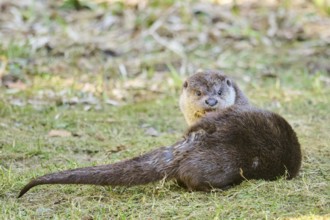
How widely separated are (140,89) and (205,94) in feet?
6.25

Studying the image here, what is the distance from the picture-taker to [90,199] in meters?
3.81

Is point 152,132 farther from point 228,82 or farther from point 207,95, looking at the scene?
point 228,82

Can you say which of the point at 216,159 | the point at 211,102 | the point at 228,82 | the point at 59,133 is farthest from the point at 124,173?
the point at 59,133

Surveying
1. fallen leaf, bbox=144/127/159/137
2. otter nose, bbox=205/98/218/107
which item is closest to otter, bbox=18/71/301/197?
otter nose, bbox=205/98/218/107

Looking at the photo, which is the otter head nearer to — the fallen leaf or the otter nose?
the otter nose

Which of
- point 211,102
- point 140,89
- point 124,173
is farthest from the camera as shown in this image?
point 140,89

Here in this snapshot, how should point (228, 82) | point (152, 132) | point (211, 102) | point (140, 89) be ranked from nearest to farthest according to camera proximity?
point (211, 102)
point (228, 82)
point (152, 132)
point (140, 89)

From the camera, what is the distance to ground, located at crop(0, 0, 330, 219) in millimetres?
3719

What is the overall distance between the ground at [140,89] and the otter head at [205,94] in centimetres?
31

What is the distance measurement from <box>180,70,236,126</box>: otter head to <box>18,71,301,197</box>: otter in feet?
3.10

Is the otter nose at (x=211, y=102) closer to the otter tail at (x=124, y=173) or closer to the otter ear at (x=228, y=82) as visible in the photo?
the otter ear at (x=228, y=82)

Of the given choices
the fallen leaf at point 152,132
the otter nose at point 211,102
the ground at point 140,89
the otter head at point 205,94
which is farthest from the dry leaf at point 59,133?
the otter nose at point 211,102

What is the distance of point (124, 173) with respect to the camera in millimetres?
3717

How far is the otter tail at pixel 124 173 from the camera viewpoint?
11.9 feet
